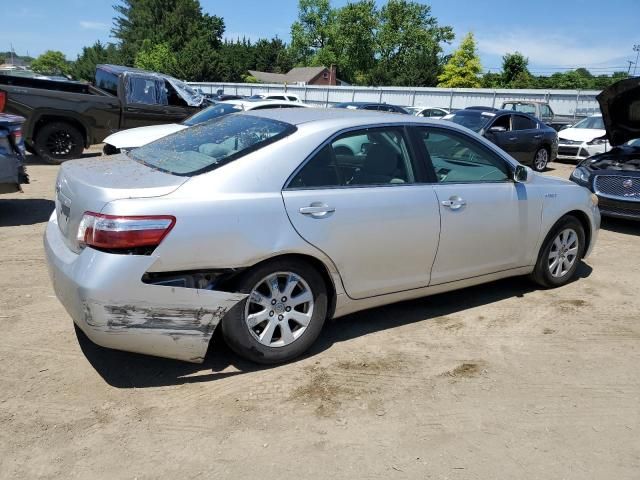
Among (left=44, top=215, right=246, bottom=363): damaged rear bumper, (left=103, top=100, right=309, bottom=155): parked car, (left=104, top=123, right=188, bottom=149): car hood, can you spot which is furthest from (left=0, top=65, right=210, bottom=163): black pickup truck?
(left=44, top=215, right=246, bottom=363): damaged rear bumper

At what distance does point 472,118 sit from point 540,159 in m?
2.51

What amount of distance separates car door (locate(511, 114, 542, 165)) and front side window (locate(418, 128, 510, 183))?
31.7ft

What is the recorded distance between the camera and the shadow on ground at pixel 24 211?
679 centimetres

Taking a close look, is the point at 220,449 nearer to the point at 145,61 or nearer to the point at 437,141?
the point at 437,141

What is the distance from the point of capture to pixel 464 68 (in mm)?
60000

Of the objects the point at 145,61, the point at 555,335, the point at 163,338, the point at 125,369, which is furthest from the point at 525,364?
the point at 145,61

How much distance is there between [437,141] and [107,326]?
2665 millimetres

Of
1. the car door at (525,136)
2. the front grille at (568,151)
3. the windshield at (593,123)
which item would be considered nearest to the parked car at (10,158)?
the car door at (525,136)

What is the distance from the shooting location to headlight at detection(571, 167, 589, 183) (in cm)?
832

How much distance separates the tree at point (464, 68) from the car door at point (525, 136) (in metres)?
47.9

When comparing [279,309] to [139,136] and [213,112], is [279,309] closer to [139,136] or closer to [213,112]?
[139,136]

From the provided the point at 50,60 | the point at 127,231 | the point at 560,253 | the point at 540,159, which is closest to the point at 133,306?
Answer: the point at 127,231

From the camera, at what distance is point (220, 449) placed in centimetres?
271

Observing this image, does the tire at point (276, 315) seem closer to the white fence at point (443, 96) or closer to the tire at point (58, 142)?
the tire at point (58, 142)
